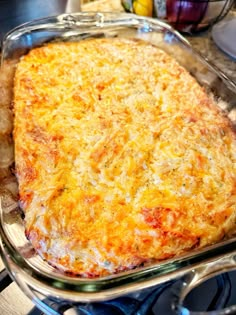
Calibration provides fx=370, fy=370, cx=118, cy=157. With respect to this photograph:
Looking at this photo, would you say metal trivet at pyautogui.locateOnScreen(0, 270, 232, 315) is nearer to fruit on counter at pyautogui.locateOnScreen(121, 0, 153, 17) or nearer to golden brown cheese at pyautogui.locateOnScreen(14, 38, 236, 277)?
golden brown cheese at pyautogui.locateOnScreen(14, 38, 236, 277)

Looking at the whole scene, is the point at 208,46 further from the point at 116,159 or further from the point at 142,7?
the point at 116,159

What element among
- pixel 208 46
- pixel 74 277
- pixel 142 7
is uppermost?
pixel 142 7

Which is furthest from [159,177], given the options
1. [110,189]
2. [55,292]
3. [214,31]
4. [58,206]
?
[214,31]

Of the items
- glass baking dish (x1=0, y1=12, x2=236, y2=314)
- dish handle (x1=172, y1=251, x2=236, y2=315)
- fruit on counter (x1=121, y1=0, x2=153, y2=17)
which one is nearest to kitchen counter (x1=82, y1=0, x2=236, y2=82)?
fruit on counter (x1=121, y1=0, x2=153, y2=17)

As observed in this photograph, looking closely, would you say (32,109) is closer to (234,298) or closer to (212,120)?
(212,120)

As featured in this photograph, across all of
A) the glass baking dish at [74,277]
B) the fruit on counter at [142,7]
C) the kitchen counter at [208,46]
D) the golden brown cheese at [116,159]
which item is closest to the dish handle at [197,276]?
the glass baking dish at [74,277]

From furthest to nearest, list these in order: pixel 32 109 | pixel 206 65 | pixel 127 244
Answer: pixel 206 65, pixel 32 109, pixel 127 244

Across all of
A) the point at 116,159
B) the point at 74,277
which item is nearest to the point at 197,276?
the point at 74,277
